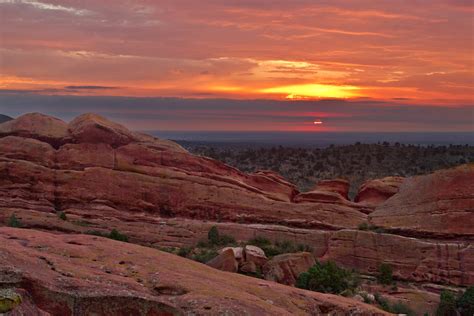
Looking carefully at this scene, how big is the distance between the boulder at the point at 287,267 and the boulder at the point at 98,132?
1725 cm

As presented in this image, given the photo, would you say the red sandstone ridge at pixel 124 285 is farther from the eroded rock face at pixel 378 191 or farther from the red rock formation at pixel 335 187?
the red rock formation at pixel 335 187

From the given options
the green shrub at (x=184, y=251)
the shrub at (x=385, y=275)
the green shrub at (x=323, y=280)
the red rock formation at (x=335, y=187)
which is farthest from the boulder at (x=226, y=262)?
the red rock formation at (x=335, y=187)

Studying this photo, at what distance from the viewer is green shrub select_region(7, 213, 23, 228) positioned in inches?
1279

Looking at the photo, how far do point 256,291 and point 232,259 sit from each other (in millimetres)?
12112

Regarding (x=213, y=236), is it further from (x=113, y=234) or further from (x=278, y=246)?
(x=113, y=234)

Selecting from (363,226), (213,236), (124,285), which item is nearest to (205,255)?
(213,236)

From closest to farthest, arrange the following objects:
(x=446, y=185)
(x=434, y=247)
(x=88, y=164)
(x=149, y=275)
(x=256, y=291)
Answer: (x=149, y=275)
(x=256, y=291)
(x=434, y=247)
(x=446, y=185)
(x=88, y=164)

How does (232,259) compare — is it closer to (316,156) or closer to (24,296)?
(24,296)

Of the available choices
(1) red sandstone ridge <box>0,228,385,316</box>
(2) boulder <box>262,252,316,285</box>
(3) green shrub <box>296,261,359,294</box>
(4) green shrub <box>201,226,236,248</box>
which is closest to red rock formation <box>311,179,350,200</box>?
(4) green shrub <box>201,226,236,248</box>

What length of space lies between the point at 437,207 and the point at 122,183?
67.5ft

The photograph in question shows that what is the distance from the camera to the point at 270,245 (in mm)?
36438

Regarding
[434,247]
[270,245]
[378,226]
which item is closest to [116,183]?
[270,245]

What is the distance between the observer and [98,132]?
139 ft

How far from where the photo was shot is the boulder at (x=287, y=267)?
1155 inches
